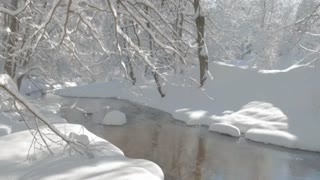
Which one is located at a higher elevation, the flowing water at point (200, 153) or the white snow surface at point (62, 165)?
the white snow surface at point (62, 165)

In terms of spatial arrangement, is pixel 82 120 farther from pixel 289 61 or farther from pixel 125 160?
pixel 289 61

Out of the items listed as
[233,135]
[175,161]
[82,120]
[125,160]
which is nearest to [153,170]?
[125,160]

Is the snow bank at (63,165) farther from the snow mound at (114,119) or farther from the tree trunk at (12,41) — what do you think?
the snow mound at (114,119)

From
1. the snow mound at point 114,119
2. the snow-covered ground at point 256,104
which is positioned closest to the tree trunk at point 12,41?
the snow-covered ground at point 256,104

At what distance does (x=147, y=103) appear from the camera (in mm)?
21031

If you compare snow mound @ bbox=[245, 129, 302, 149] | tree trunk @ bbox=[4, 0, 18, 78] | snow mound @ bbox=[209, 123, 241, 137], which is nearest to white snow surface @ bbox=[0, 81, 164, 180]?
tree trunk @ bbox=[4, 0, 18, 78]

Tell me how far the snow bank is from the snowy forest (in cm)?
2

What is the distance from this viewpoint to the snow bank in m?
6.44

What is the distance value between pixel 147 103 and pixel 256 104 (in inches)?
240

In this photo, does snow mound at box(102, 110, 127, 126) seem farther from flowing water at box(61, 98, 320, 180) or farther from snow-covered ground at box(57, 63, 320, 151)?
snow-covered ground at box(57, 63, 320, 151)

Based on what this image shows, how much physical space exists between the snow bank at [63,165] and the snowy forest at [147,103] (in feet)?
0.07

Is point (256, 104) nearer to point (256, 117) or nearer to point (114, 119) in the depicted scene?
point (256, 117)

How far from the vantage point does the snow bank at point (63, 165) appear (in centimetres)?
644

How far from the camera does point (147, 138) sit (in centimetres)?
1354
